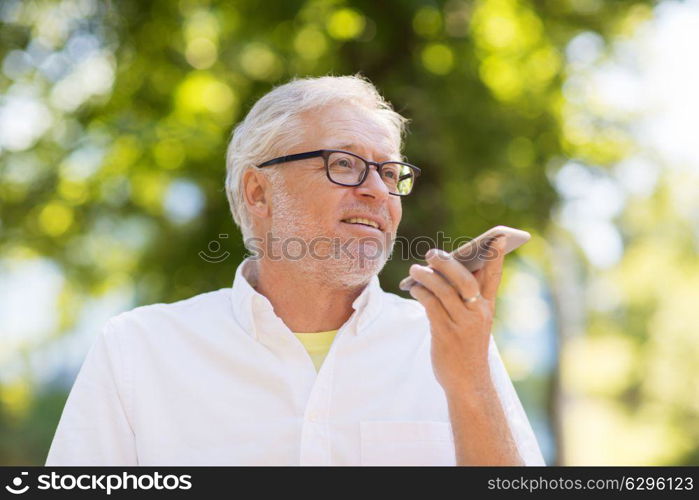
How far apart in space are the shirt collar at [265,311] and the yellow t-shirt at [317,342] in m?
0.12

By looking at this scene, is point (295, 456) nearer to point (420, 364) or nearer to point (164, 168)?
point (420, 364)

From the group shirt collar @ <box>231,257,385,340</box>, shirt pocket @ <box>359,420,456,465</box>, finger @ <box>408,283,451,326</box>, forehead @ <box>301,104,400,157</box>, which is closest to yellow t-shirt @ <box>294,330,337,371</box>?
shirt collar @ <box>231,257,385,340</box>

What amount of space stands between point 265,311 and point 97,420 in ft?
2.53

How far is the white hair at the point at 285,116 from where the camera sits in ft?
10.8

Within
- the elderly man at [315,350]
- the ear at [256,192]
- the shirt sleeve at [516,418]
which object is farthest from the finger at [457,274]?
the ear at [256,192]

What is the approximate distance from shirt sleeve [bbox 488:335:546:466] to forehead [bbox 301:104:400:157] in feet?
3.32

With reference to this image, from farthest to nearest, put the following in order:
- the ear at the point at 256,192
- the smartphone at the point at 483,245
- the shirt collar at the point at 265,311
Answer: the ear at the point at 256,192 < the shirt collar at the point at 265,311 < the smartphone at the point at 483,245

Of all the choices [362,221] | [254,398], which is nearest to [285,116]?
[362,221]

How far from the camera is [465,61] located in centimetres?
834

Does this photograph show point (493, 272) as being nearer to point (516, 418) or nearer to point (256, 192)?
point (516, 418)

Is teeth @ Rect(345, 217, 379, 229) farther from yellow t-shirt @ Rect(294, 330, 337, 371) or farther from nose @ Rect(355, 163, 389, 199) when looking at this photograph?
yellow t-shirt @ Rect(294, 330, 337, 371)

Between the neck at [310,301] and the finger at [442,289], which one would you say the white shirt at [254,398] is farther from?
the finger at [442,289]

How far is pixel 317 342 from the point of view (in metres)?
3.05

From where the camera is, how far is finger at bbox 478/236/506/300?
2.33m
